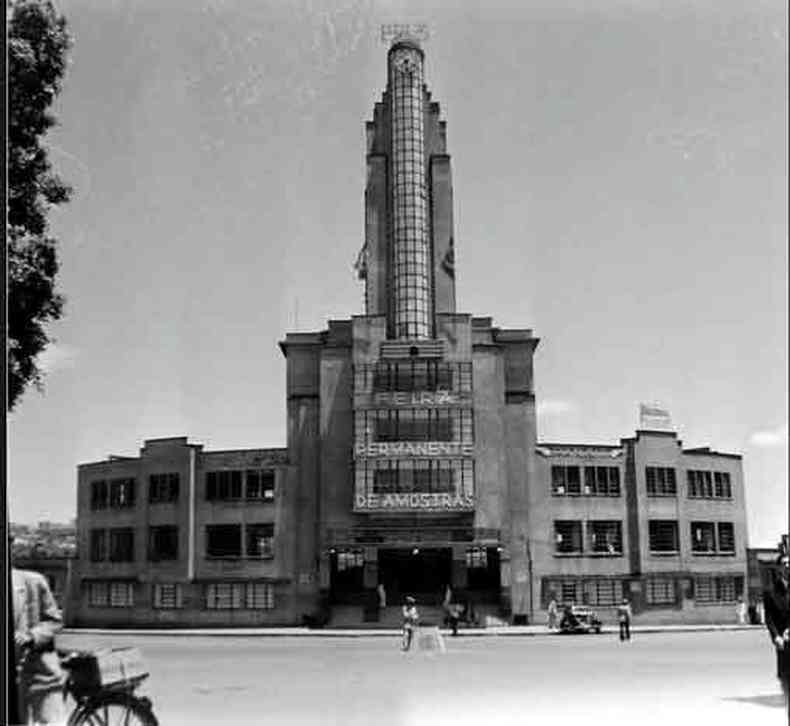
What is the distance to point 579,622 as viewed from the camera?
2384 cm

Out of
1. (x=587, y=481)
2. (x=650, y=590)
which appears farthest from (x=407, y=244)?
(x=650, y=590)

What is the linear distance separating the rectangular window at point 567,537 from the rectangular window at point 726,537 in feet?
15.7

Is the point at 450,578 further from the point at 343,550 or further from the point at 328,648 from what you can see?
the point at 328,648

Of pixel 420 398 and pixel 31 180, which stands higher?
pixel 420 398

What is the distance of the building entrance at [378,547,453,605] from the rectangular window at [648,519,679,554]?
6.20 m

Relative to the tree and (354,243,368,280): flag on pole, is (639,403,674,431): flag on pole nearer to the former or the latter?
(354,243,368,280): flag on pole

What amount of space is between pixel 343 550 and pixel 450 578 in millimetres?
3390

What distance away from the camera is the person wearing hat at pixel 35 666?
6758mm

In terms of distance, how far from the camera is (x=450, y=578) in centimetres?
3183

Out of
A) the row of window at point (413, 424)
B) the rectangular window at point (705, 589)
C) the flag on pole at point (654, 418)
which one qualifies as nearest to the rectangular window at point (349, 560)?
the row of window at point (413, 424)

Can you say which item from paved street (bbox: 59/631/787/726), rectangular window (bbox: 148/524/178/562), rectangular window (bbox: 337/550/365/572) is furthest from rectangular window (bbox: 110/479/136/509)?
rectangular window (bbox: 337/550/365/572)

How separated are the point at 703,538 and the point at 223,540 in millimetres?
14404

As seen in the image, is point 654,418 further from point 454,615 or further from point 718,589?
point 454,615

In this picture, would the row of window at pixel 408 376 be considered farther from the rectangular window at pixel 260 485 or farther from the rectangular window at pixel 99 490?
the rectangular window at pixel 99 490
